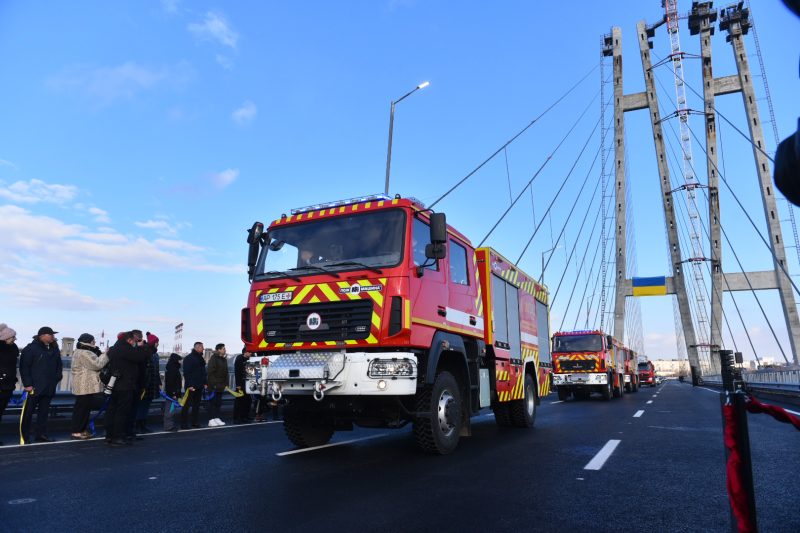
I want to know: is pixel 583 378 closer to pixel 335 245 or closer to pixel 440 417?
pixel 440 417

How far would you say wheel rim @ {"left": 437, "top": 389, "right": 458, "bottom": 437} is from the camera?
6879 mm

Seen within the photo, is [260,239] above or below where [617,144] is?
below

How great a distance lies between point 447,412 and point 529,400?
417cm

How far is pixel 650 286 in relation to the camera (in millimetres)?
45844

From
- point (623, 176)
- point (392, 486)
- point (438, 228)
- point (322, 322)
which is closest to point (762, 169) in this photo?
point (623, 176)

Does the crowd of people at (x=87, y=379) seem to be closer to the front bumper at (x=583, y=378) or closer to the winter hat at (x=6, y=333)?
the winter hat at (x=6, y=333)

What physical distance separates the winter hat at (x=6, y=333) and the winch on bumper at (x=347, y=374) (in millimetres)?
4861

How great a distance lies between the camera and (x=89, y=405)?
912cm

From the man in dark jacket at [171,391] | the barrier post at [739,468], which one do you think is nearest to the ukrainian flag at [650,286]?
the man in dark jacket at [171,391]

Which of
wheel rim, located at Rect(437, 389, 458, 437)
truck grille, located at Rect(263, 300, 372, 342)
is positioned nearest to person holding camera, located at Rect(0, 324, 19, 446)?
truck grille, located at Rect(263, 300, 372, 342)

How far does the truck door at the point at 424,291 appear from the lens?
6.46m

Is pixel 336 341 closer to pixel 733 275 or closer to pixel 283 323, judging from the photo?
pixel 283 323

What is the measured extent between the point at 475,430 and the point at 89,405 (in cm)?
671

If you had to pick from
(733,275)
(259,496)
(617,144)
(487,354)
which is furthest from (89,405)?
(733,275)
